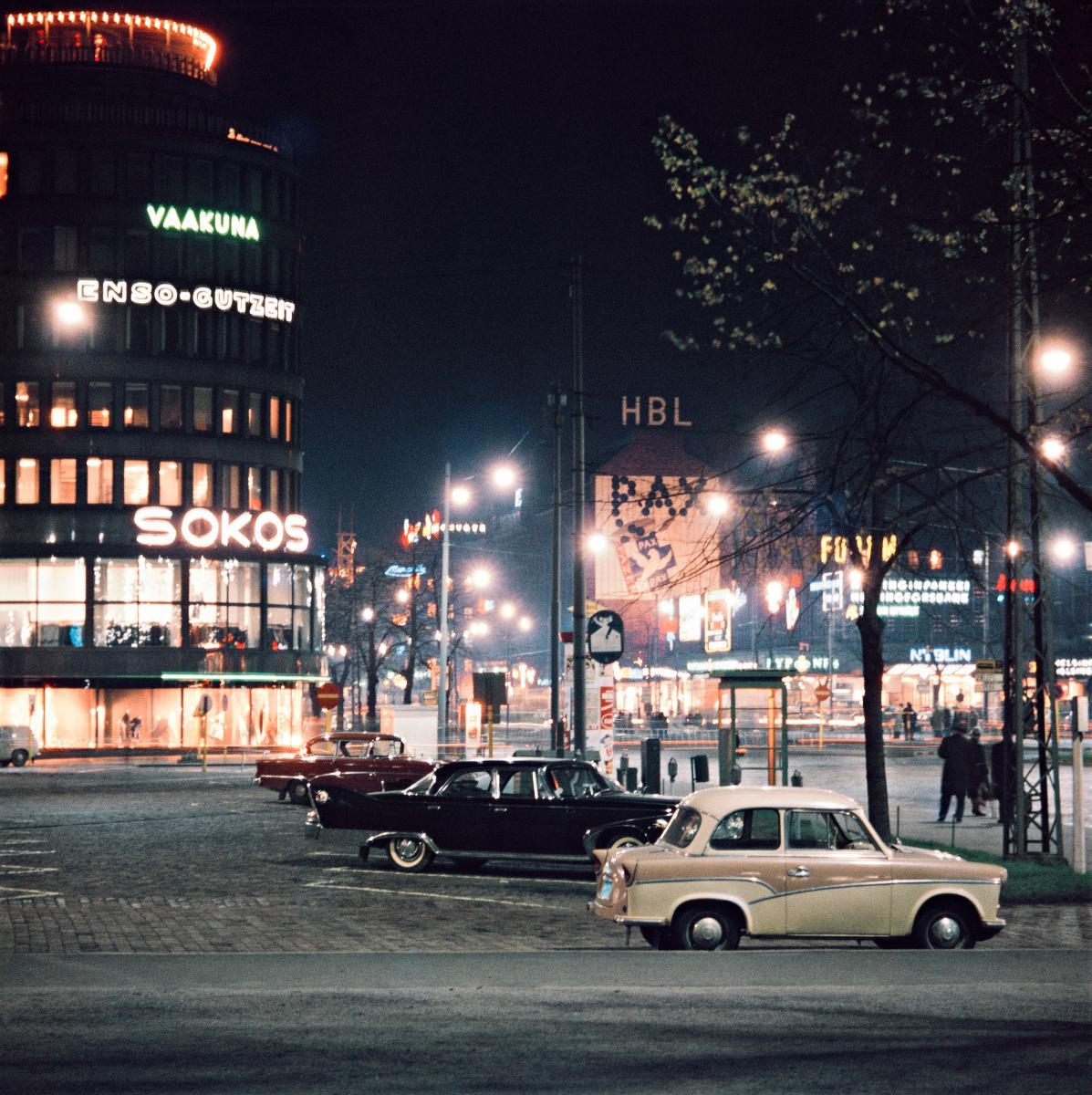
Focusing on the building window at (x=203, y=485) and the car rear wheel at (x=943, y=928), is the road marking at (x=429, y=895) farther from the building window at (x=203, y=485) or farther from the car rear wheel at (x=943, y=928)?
the building window at (x=203, y=485)

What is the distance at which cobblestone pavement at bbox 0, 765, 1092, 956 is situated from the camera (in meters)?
15.5

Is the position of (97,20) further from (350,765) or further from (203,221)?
(350,765)

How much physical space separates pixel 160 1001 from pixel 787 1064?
446 centimetres

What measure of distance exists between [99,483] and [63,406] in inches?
147

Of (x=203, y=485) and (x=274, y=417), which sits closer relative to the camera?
(x=203, y=485)

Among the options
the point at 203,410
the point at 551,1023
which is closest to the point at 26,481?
the point at 203,410

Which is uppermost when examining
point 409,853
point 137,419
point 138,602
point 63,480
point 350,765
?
point 137,419

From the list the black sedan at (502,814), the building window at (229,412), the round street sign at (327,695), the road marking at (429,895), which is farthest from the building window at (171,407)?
the road marking at (429,895)

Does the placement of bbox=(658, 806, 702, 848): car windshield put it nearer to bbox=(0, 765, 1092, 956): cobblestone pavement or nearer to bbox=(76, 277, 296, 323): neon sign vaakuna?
bbox=(0, 765, 1092, 956): cobblestone pavement

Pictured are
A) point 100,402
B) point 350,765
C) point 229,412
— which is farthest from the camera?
point 229,412

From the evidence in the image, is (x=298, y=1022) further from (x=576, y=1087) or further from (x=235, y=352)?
(x=235, y=352)

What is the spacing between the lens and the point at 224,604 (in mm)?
71938

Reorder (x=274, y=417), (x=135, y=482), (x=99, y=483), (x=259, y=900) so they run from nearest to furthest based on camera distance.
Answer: (x=259, y=900) → (x=99, y=483) → (x=135, y=482) → (x=274, y=417)

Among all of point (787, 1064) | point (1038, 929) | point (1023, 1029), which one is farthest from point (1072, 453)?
point (787, 1064)
